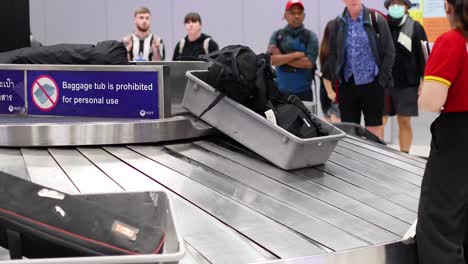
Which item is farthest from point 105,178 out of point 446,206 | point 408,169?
point 408,169

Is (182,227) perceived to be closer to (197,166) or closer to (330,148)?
(197,166)

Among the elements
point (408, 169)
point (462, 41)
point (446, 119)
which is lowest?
point (408, 169)

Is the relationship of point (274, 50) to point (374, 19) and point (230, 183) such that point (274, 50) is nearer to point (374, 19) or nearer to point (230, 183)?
point (374, 19)

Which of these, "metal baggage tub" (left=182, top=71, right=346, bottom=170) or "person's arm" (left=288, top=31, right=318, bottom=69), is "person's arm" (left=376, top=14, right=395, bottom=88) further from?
"metal baggage tub" (left=182, top=71, right=346, bottom=170)

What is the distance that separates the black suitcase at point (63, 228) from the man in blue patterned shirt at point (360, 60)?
4.09 m

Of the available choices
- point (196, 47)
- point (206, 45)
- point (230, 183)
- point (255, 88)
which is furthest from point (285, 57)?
point (230, 183)

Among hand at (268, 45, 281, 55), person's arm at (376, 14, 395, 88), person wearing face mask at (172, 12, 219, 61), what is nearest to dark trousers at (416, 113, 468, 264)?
person's arm at (376, 14, 395, 88)

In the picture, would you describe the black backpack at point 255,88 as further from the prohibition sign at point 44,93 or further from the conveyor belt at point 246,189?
the prohibition sign at point 44,93

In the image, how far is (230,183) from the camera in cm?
299

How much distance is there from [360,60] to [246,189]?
118 inches

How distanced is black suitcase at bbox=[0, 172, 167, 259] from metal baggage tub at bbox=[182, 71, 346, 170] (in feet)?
4.74

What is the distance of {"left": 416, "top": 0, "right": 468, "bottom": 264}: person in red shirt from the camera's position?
90.2 inches

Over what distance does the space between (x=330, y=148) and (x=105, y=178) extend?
1112mm

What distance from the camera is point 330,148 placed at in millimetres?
3377
